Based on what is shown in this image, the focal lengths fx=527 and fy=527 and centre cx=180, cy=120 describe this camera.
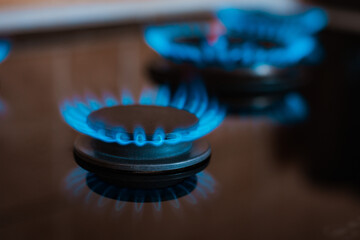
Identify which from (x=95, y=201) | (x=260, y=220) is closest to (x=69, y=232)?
(x=95, y=201)

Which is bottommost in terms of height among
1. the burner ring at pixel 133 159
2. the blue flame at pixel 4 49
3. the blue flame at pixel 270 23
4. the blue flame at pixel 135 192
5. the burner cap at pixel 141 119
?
the blue flame at pixel 270 23

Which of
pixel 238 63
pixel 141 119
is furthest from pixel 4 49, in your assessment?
pixel 141 119

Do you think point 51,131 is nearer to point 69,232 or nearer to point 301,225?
point 69,232

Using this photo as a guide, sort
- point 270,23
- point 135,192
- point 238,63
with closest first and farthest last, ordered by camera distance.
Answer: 1. point 135,192
2. point 238,63
3. point 270,23

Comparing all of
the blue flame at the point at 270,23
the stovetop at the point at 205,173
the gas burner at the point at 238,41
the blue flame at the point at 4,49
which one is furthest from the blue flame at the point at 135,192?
the blue flame at the point at 270,23

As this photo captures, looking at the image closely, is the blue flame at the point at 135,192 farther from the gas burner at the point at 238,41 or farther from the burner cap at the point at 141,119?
the gas burner at the point at 238,41

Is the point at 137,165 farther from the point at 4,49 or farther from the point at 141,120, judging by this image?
the point at 4,49

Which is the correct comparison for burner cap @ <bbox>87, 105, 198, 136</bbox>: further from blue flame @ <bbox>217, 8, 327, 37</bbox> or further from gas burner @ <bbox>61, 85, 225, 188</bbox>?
blue flame @ <bbox>217, 8, 327, 37</bbox>
